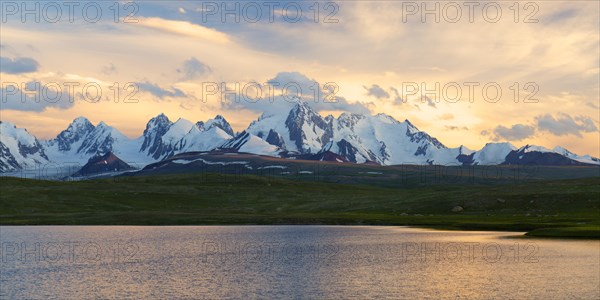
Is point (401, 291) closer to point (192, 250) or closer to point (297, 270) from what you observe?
point (297, 270)

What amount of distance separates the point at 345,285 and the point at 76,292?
79.3 feet

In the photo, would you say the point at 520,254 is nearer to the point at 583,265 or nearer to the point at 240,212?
the point at 583,265

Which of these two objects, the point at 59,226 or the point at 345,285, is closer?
the point at 345,285

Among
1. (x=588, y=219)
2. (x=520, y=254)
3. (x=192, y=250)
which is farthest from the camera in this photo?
(x=588, y=219)

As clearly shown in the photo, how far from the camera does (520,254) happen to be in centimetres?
8500

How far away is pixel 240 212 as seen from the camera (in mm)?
194250

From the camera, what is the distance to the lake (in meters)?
60.4

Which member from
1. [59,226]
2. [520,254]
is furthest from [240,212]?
[520,254]

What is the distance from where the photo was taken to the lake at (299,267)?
60.4m

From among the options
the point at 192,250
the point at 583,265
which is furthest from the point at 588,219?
the point at 192,250

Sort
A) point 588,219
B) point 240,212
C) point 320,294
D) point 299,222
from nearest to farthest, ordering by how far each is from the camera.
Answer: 1. point 320,294
2. point 588,219
3. point 299,222
4. point 240,212

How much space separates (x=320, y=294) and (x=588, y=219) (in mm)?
92351

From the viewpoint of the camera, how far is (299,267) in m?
77.5

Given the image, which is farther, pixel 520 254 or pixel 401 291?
pixel 520 254
